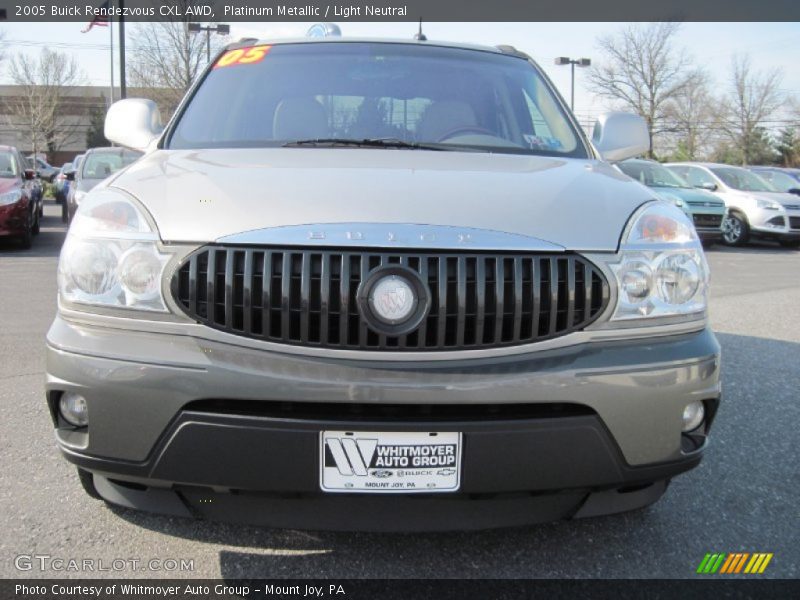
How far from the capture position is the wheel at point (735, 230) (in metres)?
14.6

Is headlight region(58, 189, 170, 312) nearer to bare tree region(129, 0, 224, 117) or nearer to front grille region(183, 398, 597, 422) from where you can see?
front grille region(183, 398, 597, 422)

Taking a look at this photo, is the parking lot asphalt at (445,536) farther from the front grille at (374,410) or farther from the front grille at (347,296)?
the front grille at (347,296)

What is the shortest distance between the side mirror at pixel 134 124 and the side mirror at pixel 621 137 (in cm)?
205

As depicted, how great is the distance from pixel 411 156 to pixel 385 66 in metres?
0.90

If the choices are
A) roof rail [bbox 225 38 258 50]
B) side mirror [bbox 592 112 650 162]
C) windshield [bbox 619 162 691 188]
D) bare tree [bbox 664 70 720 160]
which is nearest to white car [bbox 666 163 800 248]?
windshield [bbox 619 162 691 188]

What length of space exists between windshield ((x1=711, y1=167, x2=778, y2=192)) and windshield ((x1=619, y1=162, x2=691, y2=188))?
1.53m

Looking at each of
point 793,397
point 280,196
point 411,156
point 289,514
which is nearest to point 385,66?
point 411,156

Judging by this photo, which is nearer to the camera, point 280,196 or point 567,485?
point 567,485

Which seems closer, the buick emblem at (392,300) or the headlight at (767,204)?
the buick emblem at (392,300)

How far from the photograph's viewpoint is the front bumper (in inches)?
73.5

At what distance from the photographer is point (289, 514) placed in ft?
6.55

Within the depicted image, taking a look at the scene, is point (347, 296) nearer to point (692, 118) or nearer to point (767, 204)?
point (767, 204)

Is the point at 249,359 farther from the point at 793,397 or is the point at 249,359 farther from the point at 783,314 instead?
the point at 783,314

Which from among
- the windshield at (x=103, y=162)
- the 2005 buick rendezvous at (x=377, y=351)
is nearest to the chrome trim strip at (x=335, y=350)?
the 2005 buick rendezvous at (x=377, y=351)
